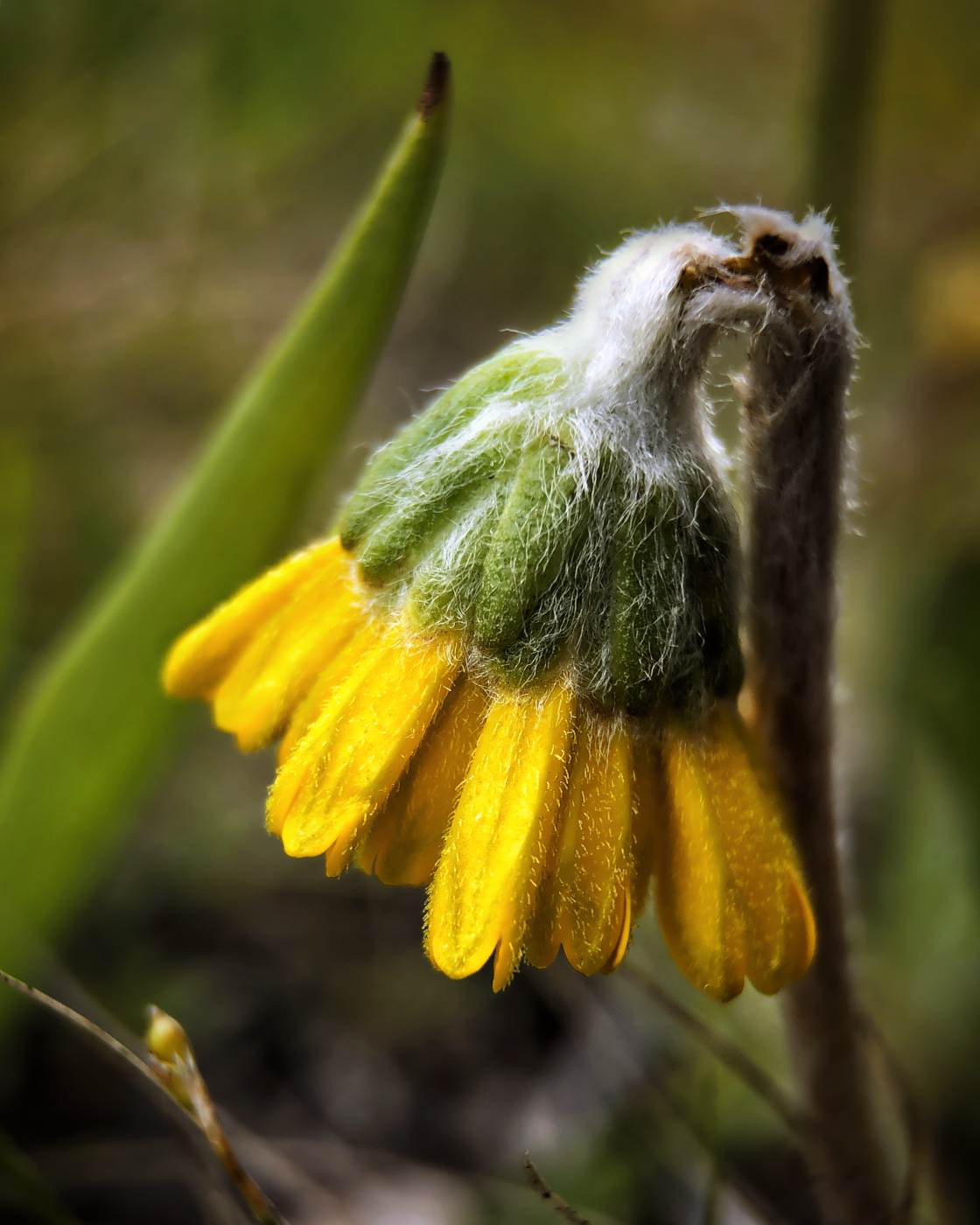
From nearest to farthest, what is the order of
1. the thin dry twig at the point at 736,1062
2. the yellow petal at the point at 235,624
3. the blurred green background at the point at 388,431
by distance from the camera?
the yellow petal at the point at 235,624, the thin dry twig at the point at 736,1062, the blurred green background at the point at 388,431

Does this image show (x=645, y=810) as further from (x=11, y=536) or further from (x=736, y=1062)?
(x=11, y=536)

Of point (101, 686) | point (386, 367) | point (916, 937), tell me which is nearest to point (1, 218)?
point (386, 367)

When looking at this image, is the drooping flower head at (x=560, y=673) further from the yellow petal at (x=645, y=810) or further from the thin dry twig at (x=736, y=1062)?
the thin dry twig at (x=736, y=1062)

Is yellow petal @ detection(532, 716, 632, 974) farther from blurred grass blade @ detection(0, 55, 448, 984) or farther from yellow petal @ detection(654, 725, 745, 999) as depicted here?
blurred grass blade @ detection(0, 55, 448, 984)

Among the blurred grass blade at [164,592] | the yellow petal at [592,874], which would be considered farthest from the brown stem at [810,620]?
the blurred grass blade at [164,592]

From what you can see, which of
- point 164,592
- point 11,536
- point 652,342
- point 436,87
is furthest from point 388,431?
point 652,342

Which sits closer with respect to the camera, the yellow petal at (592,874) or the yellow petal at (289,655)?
the yellow petal at (592,874)

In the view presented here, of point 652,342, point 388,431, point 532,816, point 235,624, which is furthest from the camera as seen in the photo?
point 388,431

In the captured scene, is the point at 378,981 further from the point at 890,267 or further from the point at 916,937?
the point at 890,267
